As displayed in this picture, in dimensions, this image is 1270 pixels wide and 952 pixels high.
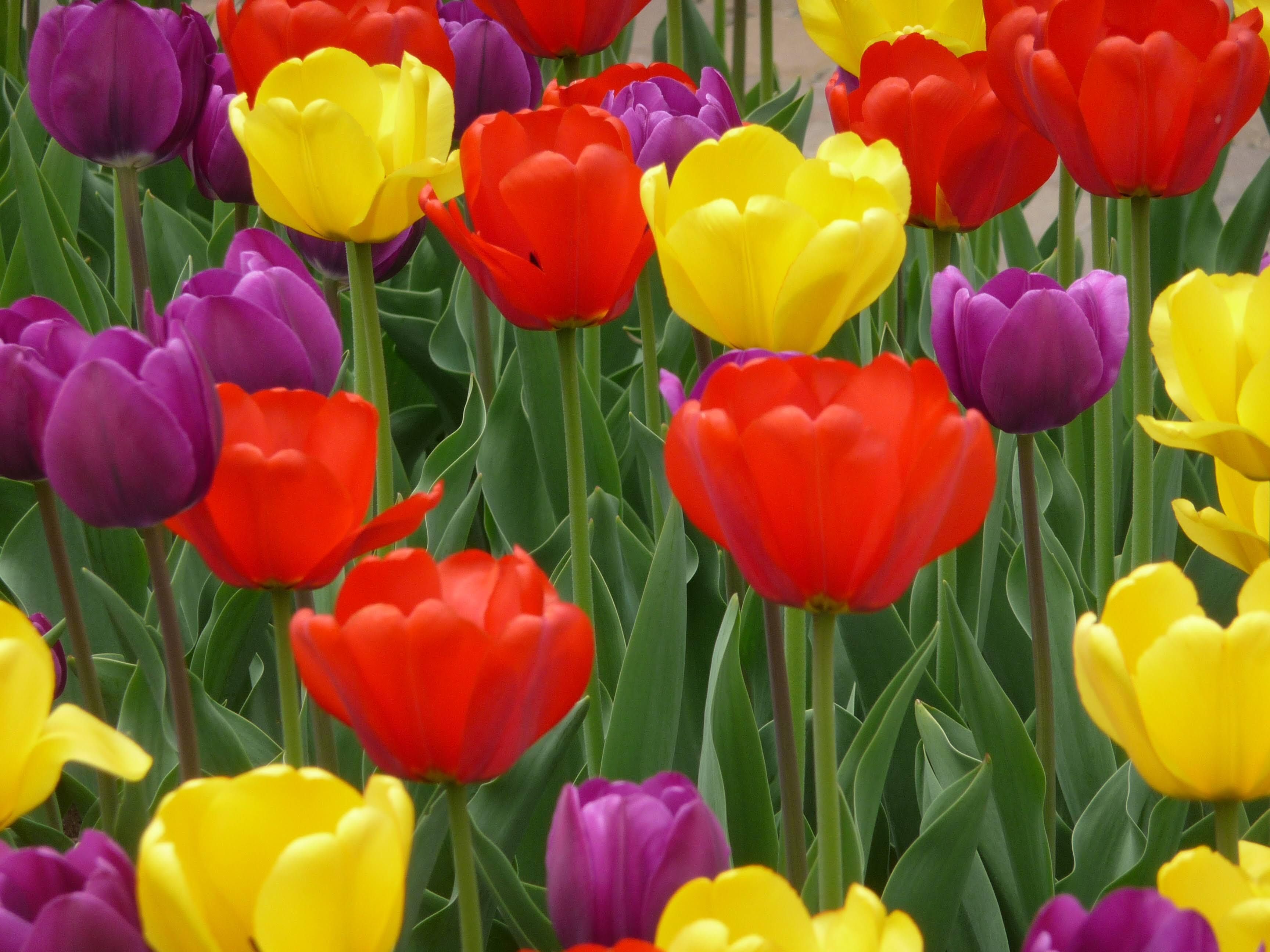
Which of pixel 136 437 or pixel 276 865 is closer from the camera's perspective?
pixel 276 865

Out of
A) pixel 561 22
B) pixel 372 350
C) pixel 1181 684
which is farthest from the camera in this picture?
pixel 561 22

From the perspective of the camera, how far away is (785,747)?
24.8 inches

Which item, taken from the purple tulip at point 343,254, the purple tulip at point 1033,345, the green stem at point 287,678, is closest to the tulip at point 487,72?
the purple tulip at point 343,254

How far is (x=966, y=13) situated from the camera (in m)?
1.18

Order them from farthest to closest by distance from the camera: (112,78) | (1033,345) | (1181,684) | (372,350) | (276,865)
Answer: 1. (112,78)
2. (372,350)
3. (1033,345)
4. (1181,684)
5. (276,865)

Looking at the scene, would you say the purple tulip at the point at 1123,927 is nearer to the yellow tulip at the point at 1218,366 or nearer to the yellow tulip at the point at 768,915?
the yellow tulip at the point at 768,915

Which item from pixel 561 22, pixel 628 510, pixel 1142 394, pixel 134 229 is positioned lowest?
pixel 628 510

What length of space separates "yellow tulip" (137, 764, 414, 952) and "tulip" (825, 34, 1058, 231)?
2.06ft

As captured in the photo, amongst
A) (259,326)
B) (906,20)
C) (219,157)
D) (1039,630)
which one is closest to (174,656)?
(259,326)

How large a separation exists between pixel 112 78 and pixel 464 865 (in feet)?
2.26

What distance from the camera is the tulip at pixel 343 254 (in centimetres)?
100

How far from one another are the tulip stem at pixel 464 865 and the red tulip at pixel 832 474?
0.41 ft

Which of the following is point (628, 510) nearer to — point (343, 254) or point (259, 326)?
point (343, 254)

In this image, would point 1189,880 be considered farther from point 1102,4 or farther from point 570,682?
point 1102,4
